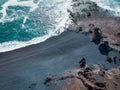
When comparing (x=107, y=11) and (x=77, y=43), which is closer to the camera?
(x=77, y=43)

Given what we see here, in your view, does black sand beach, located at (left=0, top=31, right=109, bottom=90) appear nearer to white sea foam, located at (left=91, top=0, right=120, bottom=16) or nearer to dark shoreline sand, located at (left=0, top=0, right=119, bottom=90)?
dark shoreline sand, located at (left=0, top=0, right=119, bottom=90)

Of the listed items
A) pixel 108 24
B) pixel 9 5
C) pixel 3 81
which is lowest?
pixel 3 81

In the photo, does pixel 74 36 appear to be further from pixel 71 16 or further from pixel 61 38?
pixel 71 16

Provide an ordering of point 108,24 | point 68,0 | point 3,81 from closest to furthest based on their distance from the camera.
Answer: point 3,81, point 108,24, point 68,0

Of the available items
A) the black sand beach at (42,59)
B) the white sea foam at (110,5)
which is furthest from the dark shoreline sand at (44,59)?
the white sea foam at (110,5)

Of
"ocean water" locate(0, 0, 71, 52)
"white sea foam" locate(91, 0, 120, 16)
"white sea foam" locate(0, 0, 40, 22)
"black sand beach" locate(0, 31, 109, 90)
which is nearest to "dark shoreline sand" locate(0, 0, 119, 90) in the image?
"black sand beach" locate(0, 31, 109, 90)

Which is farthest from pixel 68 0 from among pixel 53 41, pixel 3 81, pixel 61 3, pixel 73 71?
pixel 3 81

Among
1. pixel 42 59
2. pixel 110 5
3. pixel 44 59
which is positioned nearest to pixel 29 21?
pixel 42 59

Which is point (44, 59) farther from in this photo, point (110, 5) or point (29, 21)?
point (110, 5)
